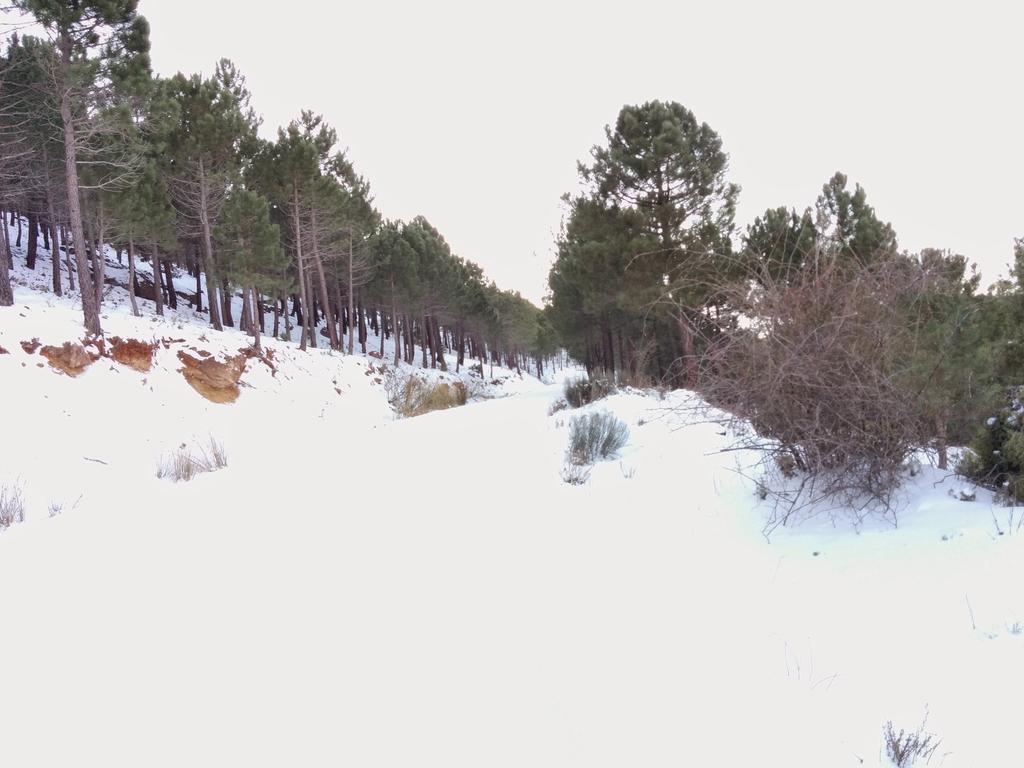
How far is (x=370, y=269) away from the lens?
26.8 metres

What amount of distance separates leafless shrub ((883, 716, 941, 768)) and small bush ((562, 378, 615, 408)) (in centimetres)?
970

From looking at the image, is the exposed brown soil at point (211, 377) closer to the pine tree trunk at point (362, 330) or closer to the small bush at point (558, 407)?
the small bush at point (558, 407)

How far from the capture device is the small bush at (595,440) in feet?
18.5

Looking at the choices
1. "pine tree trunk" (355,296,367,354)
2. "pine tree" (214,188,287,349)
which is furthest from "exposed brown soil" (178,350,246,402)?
"pine tree trunk" (355,296,367,354)

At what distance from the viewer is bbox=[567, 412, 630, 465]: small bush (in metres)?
5.62

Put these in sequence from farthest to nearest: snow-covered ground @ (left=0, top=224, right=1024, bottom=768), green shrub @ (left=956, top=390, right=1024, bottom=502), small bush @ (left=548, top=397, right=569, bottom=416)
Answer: small bush @ (left=548, top=397, right=569, bottom=416), green shrub @ (left=956, top=390, right=1024, bottom=502), snow-covered ground @ (left=0, top=224, right=1024, bottom=768)

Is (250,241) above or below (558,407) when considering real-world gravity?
above

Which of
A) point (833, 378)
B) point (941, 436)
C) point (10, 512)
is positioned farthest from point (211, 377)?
point (941, 436)

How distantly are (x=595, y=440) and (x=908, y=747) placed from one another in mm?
4360

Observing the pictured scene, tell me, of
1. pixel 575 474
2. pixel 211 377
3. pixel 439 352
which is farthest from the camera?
pixel 439 352

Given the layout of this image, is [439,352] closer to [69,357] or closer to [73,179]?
[73,179]

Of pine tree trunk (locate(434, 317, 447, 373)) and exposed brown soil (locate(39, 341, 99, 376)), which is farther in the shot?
pine tree trunk (locate(434, 317, 447, 373))

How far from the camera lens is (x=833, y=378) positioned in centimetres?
319

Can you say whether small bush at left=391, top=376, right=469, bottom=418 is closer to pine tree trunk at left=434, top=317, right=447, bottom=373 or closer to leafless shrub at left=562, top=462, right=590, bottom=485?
leafless shrub at left=562, top=462, right=590, bottom=485
